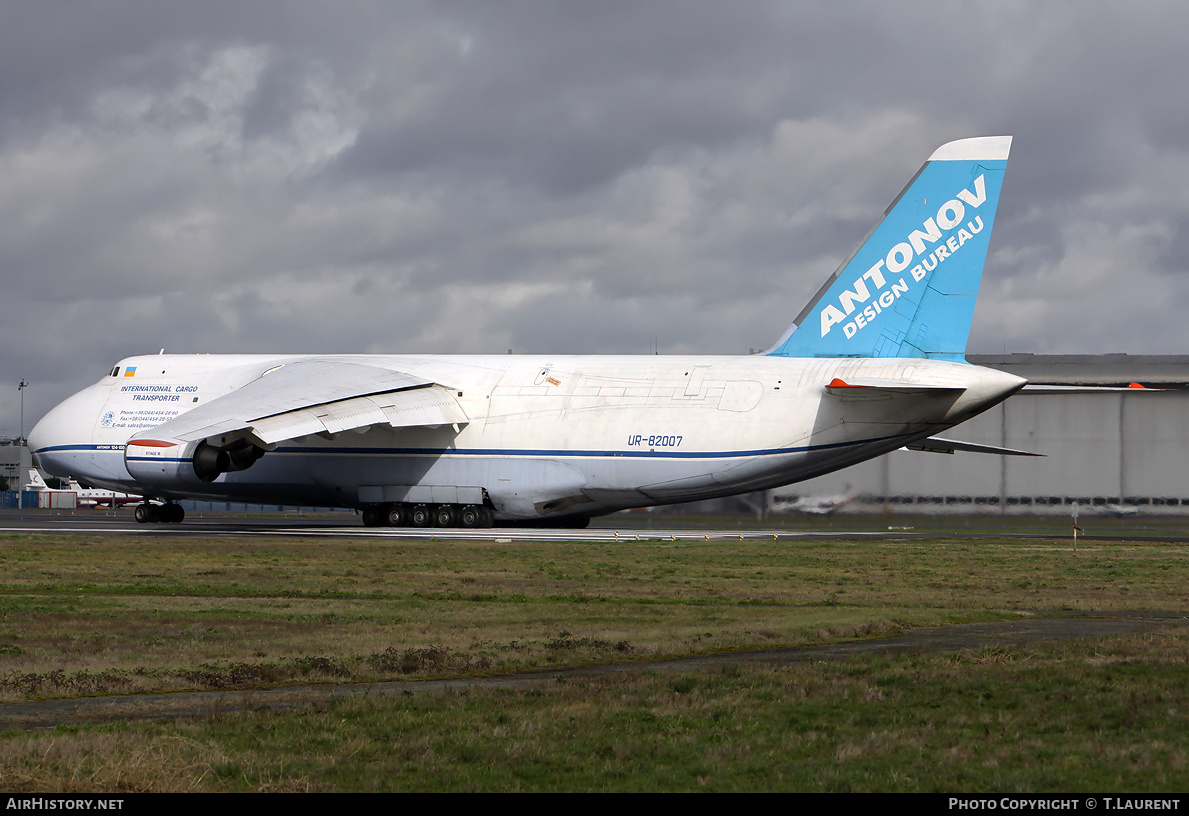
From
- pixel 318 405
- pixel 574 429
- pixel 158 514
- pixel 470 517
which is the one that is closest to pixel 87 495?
pixel 158 514

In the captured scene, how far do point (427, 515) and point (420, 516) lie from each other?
0.25 meters

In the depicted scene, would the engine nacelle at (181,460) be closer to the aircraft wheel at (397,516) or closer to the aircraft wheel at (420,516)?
the aircraft wheel at (397,516)

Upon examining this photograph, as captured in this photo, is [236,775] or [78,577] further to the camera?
[78,577]

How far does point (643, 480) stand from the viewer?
36688 mm

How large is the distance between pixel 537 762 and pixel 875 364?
27.6 meters

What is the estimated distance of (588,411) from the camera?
37469 mm

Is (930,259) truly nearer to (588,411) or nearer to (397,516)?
(588,411)

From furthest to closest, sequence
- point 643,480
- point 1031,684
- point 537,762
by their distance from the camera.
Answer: point 643,480
point 1031,684
point 537,762

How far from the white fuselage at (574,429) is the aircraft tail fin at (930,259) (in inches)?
54.3

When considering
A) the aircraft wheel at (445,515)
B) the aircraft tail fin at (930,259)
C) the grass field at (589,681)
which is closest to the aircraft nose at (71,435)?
the aircraft wheel at (445,515)

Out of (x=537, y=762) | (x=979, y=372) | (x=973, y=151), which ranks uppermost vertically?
(x=973, y=151)

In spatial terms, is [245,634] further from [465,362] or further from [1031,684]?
[465,362]

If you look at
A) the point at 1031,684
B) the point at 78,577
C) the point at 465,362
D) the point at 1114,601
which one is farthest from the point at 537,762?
the point at 465,362

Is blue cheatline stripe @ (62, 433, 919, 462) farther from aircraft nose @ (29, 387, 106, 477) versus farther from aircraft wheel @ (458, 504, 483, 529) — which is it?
aircraft wheel @ (458, 504, 483, 529)
